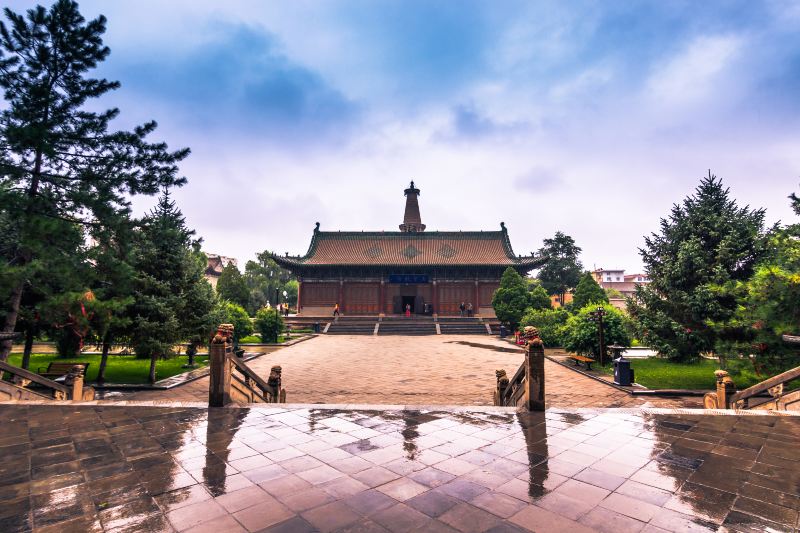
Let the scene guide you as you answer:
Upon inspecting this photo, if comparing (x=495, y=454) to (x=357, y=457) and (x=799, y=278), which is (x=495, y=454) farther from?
(x=799, y=278)

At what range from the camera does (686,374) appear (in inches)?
473

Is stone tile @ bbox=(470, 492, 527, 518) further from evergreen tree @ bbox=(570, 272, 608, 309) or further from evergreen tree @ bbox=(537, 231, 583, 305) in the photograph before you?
evergreen tree @ bbox=(537, 231, 583, 305)

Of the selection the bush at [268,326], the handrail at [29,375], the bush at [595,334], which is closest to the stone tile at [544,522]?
the handrail at [29,375]

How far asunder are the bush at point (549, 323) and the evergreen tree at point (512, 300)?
3.06 m

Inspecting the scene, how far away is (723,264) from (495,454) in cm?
1126

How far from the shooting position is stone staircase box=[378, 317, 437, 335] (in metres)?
28.4

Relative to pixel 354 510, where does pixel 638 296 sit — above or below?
above

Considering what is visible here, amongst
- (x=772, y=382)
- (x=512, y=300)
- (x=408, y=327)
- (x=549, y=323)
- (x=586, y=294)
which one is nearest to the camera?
(x=772, y=382)

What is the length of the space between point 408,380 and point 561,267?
121 feet

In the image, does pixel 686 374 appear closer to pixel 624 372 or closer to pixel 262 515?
pixel 624 372

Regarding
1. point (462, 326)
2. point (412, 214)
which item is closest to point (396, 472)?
point (462, 326)

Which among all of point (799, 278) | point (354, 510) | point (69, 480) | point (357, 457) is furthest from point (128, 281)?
point (799, 278)

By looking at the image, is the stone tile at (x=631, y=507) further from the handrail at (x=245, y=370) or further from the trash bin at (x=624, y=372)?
the trash bin at (x=624, y=372)

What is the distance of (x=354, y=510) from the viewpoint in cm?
279
